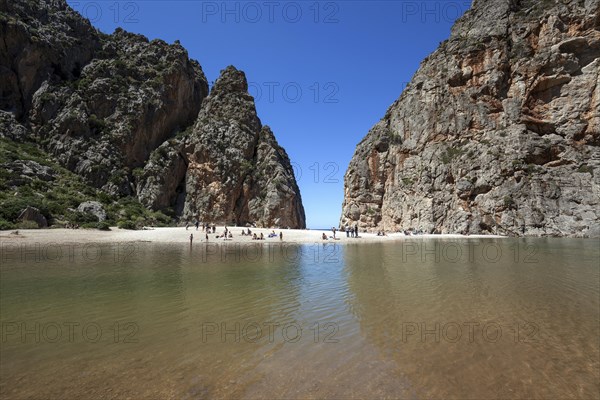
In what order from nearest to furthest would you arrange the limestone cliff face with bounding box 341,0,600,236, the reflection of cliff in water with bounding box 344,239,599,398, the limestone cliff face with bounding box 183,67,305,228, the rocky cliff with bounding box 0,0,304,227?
the reflection of cliff in water with bounding box 344,239,599,398 < the limestone cliff face with bounding box 341,0,600,236 < the rocky cliff with bounding box 0,0,304,227 < the limestone cliff face with bounding box 183,67,305,228

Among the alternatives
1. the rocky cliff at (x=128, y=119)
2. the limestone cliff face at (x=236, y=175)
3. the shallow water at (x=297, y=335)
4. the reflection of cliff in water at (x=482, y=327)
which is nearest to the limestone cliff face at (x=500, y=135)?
the limestone cliff face at (x=236, y=175)

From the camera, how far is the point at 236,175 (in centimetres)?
6406

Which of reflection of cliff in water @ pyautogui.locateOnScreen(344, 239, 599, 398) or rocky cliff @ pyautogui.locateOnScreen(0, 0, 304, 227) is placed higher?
rocky cliff @ pyautogui.locateOnScreen(0, 0, 304, 227)

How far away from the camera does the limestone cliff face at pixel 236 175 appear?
61594 millimetres

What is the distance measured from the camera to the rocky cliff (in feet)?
186

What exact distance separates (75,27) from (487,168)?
282 ft

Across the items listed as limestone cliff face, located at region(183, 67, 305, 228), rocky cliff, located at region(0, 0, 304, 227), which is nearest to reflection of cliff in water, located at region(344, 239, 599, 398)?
limestone cliff face, located at region(183, 67, 305, 228)

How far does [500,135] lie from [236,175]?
47470 mm

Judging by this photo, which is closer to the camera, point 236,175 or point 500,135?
point 500,135

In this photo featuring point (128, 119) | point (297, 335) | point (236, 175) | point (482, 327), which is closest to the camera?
point (297, 335)

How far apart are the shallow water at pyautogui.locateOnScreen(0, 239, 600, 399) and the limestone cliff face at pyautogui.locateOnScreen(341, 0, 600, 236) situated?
117 feet

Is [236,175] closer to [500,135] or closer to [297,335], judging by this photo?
[500,135]

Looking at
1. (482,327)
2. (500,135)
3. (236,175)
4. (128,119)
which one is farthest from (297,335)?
(128,119)

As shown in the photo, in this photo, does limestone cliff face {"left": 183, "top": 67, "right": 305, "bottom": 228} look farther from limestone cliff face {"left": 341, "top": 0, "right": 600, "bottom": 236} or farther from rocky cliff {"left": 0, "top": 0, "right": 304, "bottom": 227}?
limestone cliff face {"left": 341, "top": 0, "right": 600, "bottom": 236}
